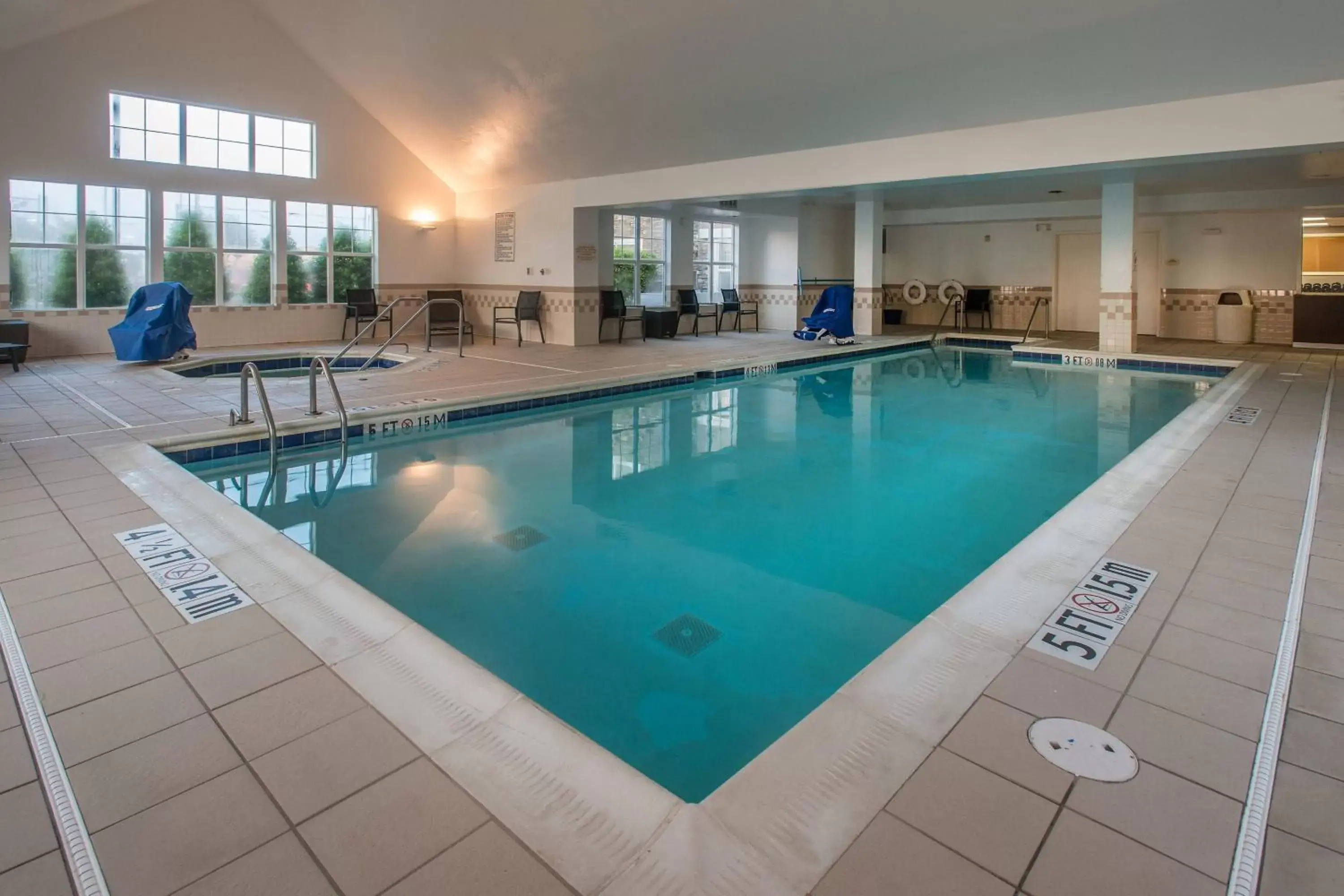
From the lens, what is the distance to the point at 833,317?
444 inches

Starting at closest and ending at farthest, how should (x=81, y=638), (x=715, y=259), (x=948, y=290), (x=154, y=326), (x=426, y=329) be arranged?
(x=81, y=638), (x=154, y=326), (x=426, y=329), (x=715, y=259), (x=948, y=290)

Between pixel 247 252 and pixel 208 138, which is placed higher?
pixel 208 138

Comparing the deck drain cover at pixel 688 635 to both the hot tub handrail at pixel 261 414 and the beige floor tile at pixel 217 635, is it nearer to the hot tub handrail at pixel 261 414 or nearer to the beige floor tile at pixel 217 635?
the beige floor tile at pixel 217 635

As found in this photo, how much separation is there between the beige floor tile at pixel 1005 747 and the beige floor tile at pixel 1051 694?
5 centimetres

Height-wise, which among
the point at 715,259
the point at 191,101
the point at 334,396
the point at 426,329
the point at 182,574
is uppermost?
the point at 191,101

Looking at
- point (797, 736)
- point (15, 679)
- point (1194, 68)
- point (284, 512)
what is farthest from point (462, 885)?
point (1194, 68)

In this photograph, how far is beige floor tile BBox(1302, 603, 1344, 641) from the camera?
225 centimetres

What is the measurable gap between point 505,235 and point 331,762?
415 inches

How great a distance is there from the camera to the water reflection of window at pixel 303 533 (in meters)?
3.53

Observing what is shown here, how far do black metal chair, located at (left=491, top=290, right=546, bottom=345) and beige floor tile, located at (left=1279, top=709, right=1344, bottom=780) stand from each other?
31.4ft

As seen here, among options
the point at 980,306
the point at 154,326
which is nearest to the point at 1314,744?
the point at 154,326

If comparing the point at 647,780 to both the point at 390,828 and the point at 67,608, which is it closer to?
the point at 390,828

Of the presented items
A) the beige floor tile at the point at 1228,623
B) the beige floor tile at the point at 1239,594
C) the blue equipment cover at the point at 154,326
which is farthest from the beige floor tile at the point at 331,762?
the blue equipment cover at the point at 154,326

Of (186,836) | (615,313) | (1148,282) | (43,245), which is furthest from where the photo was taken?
(1148,282)
